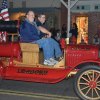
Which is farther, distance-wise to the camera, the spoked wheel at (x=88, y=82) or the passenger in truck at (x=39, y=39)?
the passenger in truck at (x=39, y=39)

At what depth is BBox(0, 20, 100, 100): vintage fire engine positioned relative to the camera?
24.5ft

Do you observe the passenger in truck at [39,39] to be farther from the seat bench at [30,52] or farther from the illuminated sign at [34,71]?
the illuminated sign at [34,71]

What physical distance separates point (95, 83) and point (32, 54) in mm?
1602

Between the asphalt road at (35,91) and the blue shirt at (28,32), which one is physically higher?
the blue shirt at (28,32)

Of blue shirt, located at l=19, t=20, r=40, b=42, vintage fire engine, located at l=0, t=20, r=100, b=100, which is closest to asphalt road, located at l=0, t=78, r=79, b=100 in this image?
vintage fire engine, located at l=0, t=20, r=100, b=100

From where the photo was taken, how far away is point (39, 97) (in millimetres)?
7949

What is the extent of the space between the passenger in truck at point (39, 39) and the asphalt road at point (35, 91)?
752mm

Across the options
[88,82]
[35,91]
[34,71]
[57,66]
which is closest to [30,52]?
[34,71]

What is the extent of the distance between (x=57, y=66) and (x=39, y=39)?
923mm

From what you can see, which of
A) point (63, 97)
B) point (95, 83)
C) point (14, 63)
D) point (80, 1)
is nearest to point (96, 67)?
point (95, 83)

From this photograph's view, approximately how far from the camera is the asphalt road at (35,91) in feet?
26.0

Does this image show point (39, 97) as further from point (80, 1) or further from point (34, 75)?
point (80, 1)

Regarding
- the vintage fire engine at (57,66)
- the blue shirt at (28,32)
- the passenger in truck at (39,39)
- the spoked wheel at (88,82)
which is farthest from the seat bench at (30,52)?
the spoked wheel at (88,82)

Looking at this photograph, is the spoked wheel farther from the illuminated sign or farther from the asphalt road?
the illuminated sign
